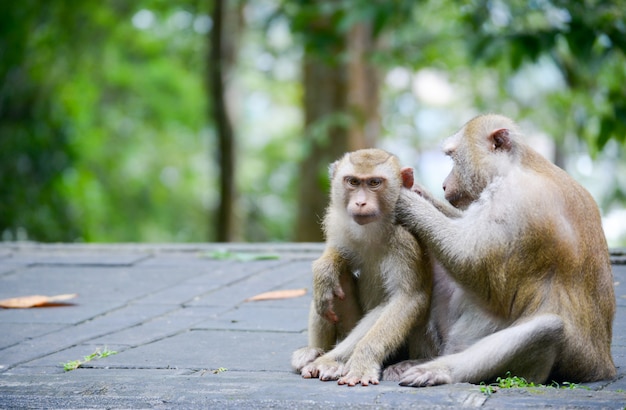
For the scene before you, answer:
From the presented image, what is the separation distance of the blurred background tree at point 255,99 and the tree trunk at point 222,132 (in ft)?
0.12

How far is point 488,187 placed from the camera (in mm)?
4934

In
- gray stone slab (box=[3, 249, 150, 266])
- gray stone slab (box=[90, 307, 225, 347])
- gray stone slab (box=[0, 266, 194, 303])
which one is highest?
gray stone slab (box=[90, 307, 225, 347])

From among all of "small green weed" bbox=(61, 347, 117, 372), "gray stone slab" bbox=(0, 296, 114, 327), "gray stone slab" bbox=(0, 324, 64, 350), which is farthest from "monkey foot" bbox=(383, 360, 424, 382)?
"gray stone slab" bbox=(0, 296, 114, 327)

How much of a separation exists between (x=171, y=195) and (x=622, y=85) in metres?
14.0

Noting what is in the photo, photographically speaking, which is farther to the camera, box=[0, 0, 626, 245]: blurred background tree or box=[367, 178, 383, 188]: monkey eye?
box=[0, 0, 626, 245]: blurred background tree

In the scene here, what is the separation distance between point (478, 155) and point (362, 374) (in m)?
1.31

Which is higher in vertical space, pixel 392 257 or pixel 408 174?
pixel 408 174

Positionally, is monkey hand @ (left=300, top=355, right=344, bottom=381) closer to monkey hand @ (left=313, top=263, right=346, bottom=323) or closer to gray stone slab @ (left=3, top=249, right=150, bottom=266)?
monkey hand @ (left=313, top=263, right=346, bottom=323)

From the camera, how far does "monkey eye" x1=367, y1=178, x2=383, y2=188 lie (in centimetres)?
508

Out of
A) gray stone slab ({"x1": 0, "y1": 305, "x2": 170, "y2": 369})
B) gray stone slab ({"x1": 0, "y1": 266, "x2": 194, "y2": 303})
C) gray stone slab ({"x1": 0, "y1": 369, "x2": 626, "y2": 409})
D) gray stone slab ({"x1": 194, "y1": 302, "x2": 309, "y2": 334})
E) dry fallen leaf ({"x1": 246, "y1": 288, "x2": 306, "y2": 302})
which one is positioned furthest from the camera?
gray stone slab ({"x1": 0, "y1": 266, "x2": 194, "y2": 303})

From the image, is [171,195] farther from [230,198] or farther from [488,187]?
[488,187]

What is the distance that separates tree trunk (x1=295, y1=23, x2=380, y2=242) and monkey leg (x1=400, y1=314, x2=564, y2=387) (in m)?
8.60

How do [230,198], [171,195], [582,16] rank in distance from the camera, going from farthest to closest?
[171,195] → [230,198] → [582,16]

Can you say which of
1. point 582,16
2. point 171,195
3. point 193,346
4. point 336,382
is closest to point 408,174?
point 336,382
